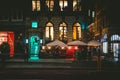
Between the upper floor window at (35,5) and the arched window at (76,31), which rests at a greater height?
the upper floor window at (35,5)

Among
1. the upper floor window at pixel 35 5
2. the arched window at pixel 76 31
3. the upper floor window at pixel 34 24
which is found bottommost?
the arched window at pixel 76 31

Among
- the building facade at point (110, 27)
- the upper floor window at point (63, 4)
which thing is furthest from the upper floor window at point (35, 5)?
the building facade at point (110, 27)

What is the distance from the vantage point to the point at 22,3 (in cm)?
6700

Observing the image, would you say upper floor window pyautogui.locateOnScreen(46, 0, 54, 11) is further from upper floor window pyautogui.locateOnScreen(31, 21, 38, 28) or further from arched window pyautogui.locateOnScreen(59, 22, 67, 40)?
upper floor window pyautogui.locateOnScreen(31, 21, 38, 28)

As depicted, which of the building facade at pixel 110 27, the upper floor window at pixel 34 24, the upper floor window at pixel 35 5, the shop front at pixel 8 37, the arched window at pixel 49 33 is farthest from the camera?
the building facade at pixel 110 27

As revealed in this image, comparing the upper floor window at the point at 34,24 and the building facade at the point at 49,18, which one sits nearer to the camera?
the upper floor window at the point at 34,24

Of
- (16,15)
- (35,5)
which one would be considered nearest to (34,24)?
(16,15)

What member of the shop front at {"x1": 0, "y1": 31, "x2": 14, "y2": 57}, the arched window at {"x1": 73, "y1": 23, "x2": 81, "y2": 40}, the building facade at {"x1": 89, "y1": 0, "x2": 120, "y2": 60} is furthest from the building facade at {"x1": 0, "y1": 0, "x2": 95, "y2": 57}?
the building facade at {"x1": 89, "y1": 0, "x2": 120, "y2": 60}

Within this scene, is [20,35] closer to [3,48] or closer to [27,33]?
[27,33]

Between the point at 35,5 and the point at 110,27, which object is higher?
the point at 35,5

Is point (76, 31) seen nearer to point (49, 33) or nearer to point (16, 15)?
point (49, 33)

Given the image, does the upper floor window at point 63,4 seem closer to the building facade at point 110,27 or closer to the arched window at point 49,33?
the arched window at point 49,33

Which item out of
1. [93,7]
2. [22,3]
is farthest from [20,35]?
[93,7]

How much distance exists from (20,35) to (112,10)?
18.3 metres
